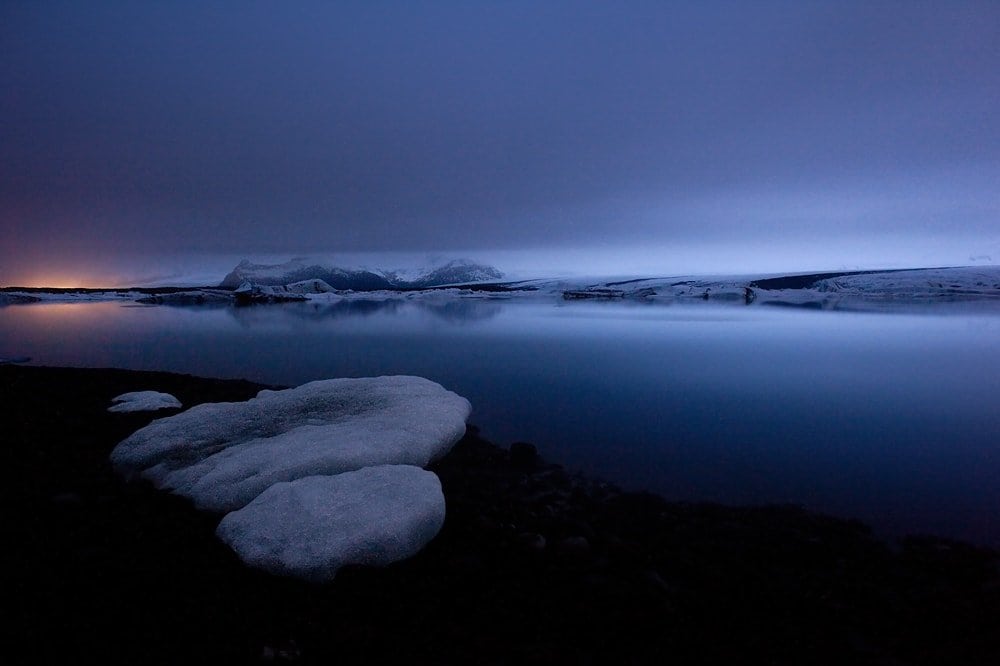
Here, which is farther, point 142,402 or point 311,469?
point 142,402

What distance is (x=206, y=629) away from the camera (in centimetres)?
322

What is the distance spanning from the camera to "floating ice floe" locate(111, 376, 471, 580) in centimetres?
420

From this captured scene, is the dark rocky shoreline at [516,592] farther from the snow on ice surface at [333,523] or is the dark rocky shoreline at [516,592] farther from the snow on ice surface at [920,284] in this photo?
the snow on ice surface at [920,284]

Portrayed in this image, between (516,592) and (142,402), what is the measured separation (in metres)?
8.98

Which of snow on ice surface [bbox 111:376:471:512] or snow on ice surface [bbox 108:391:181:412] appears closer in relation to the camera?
snow on ice surface [bbox 111:376:471:512]

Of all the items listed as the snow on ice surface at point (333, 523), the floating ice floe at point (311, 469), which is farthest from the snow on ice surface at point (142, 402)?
the snow on ice surface at point (333, 523)

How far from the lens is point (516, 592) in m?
3.91

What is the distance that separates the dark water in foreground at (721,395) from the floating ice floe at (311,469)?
238 centimetres

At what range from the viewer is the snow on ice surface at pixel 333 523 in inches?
159

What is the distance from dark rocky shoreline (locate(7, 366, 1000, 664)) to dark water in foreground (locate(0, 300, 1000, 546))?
121 cm

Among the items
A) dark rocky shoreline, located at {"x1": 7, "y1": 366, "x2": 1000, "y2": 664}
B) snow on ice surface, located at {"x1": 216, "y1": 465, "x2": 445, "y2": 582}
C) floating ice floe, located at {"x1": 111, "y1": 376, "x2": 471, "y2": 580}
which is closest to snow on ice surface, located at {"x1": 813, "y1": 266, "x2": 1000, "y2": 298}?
dark rocky shoreline, located at {"x1": 7, "y1": 366, "x2": 1000, "y2": 664}

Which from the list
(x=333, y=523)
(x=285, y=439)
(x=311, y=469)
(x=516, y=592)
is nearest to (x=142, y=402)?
(x=285, y=439)

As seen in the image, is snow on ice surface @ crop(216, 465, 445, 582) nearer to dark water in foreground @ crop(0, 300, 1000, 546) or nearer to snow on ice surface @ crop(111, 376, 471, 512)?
snow on ice surface @ crop(111, 376, 471, 512)

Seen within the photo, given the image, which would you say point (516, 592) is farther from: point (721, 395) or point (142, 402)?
point (721, 395)
